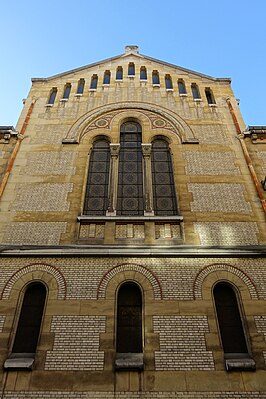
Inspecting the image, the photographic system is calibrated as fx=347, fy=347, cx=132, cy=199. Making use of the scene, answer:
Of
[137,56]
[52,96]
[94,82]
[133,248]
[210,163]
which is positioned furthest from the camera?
[137,56]

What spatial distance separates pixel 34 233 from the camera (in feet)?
31.7

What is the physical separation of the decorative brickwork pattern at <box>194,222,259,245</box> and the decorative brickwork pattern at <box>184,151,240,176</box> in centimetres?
210

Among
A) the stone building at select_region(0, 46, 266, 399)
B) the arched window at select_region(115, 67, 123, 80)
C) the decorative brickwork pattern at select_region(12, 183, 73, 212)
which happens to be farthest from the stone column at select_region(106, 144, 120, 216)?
the arched window at select_region(115, 67, 123, 80)

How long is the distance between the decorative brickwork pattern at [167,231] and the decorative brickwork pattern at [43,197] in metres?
2.76

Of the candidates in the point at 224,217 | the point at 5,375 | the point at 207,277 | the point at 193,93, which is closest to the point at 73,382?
the point at 5,375

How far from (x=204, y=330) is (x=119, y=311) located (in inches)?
79.1

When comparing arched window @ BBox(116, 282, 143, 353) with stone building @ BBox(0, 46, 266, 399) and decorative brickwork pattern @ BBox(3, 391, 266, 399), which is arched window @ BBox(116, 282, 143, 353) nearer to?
stone building @ BBox(0, 46, 266, 399)

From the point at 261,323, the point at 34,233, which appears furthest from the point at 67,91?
the point at 261,323

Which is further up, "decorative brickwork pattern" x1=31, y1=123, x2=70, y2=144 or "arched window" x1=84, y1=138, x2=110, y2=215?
"decorative brickwork pattern" x1=31, y1=123, x2=70, y2=144

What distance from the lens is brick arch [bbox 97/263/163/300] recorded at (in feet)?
27.5

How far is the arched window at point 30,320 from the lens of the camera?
7.75 meters

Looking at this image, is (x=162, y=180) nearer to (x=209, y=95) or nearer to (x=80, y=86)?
(x=209, y=95)

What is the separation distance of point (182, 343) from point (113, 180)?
556cm

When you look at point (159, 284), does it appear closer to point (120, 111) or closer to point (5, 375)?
point (5, 375)
